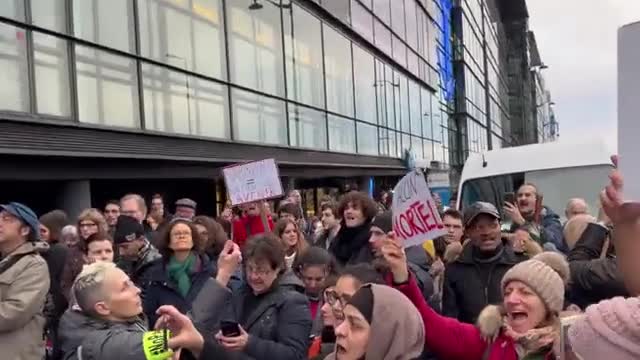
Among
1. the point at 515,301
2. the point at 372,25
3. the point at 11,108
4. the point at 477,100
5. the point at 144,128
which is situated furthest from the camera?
the point at 477,100

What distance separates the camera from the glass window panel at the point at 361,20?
2339 cm

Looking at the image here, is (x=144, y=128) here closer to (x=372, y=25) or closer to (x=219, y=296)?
(x=219, y=296)

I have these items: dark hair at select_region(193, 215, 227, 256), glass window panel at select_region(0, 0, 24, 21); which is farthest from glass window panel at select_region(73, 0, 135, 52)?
dark hair at select_region(193, 215, 227, 256)

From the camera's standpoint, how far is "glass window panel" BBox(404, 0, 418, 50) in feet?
105

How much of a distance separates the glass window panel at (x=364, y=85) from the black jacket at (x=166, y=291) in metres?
19.2

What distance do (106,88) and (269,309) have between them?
785 cm

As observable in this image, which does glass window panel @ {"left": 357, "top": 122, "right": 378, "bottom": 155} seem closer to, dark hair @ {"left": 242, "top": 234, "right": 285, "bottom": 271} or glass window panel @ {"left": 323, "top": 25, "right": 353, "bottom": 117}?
glass window panel @ {"left": 323, "top": 25, "right": 353, "bottom": 117}

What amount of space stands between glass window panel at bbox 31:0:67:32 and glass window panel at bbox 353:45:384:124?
48.1 ft

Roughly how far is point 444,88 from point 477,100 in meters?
13.2

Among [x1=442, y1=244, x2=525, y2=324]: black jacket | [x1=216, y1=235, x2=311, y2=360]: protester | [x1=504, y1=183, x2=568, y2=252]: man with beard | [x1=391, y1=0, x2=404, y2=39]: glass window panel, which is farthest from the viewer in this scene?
[x1=391, y1=0, x2=404, y2=39]: glass window panel

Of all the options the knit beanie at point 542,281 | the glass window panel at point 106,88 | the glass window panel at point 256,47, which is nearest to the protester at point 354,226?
the knit beanie at point 542,281

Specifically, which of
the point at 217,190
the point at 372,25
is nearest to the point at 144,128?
the point at 217,190

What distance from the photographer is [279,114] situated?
685 inches

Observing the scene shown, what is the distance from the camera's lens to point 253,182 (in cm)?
686
